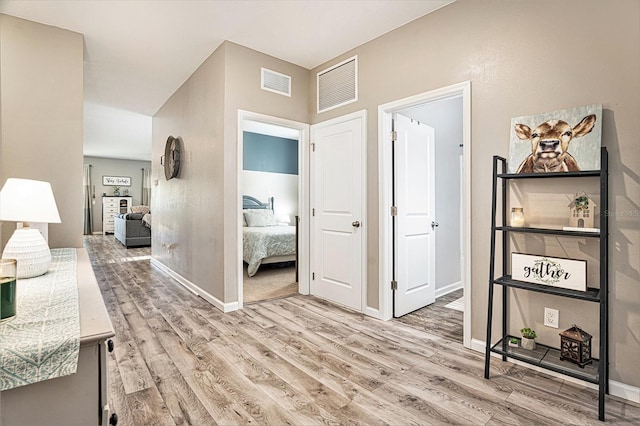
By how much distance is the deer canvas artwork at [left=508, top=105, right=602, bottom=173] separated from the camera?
6.09 feet

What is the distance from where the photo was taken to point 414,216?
332 centimetres

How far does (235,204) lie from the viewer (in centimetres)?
335

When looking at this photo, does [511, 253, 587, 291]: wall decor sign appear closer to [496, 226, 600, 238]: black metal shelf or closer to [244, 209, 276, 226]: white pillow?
[496, 226, 600, 238]: black metal shelf

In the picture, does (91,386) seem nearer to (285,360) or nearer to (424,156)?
(285,360)

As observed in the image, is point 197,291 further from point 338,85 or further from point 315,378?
point 338,85

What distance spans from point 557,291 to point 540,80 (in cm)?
133

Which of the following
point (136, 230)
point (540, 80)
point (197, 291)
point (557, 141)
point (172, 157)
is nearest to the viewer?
point (557, 141)

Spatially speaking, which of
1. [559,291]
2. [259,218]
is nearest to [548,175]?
[559,291]

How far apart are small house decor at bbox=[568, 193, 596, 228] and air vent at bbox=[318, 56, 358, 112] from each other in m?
2.09

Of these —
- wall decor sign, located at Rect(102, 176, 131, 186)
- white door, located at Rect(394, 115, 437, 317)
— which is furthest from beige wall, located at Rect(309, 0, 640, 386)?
wall decor sign, located at Rect(102, 176, 131, 186)

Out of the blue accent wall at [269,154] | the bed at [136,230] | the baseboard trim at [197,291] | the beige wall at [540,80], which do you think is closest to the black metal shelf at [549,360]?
the beige wall at [540,80]

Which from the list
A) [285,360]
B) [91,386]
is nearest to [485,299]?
[285,360]

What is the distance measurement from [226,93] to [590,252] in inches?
127

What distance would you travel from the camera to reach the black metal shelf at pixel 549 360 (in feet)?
5.89
